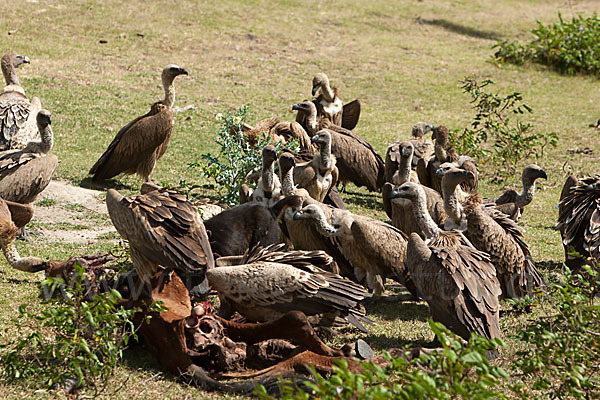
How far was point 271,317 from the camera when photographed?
202 inches

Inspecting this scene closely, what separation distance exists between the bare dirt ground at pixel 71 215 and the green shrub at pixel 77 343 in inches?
117

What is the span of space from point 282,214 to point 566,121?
30.0 feet

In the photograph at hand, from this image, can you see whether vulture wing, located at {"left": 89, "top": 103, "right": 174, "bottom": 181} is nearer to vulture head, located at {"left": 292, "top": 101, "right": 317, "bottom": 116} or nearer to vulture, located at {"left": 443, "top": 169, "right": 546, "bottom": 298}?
vulture head, located at {"left": 292, "top": 101, "right": 317, "bottom": 116}

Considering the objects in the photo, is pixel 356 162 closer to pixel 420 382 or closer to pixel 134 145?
pixel 134 145

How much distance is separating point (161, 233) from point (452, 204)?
8.62 feet

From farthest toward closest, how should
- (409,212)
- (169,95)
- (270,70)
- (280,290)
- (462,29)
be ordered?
(462,29) < (270,70) < (169,95) < (409,212) < (280,290)

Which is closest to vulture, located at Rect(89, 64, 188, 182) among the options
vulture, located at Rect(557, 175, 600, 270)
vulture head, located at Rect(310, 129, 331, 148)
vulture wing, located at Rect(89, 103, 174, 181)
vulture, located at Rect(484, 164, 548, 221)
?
vulture wing, located at Rect(89, 103, 174, 181)

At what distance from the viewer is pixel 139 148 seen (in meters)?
9.36

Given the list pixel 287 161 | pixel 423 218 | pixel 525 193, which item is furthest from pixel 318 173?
pixel 525 193

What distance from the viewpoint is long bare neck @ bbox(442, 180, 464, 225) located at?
6.64 meters

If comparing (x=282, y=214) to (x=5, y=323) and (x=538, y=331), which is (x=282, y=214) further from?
(x=538, y=331)

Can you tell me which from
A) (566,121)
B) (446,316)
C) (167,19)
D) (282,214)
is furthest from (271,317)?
(167,19)

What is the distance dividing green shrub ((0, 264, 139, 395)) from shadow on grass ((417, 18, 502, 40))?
17.3 metres

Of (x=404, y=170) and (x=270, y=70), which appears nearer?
(x=404, y=170)
